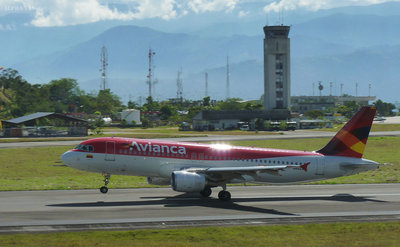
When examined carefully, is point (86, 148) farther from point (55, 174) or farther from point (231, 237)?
point (55, 174)

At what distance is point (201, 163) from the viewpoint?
38188 millimetres

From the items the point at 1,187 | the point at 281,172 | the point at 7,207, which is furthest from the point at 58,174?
the point at 281,172

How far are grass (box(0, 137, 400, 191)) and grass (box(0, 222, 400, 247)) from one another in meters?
17.7

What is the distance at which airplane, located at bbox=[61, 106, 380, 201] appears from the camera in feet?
118

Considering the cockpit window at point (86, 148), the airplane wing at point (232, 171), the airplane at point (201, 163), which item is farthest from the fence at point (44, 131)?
the airplane wing at point (232, 171)

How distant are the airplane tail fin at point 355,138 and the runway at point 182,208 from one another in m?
3.30

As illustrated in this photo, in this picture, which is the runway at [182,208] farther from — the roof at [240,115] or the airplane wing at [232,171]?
the roof at [240,115]

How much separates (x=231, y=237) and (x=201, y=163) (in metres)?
12.5

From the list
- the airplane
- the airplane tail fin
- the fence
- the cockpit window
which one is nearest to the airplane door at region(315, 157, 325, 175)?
the airplane

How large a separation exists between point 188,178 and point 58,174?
80.1ft

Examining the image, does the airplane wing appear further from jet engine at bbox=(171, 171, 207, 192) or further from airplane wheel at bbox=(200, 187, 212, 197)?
airplane wheel at bbox=(200, 187, 212, 197)

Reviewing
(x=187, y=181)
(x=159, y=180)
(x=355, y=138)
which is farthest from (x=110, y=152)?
(x=355, y=138)

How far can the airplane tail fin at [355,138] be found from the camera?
40.7 metres

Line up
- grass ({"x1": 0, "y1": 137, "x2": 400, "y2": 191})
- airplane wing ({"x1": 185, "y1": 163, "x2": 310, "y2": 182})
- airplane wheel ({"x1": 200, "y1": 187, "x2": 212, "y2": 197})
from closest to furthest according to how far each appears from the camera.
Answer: airplane wing ({"x1": 185, "y1": 163, "x2": 310, "y2": 182}) < airplane wheel ({"x1": 200, "y1": 187, "x2": 212, "y2": 197}) < grass ({"x1": 0, "y1": 137, "x2": 400, "y2": 191})
